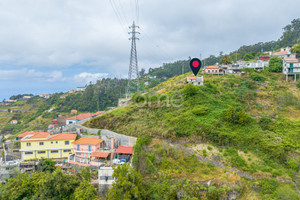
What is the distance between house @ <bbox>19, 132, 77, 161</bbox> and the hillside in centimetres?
389

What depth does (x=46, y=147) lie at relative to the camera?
67.7 feet

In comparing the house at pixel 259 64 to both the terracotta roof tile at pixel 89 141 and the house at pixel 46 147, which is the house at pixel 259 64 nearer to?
the terracotta roof tile at pixel 89 141

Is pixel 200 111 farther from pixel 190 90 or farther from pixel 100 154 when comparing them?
pixel 100 154

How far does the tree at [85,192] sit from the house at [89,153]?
3.55 metres

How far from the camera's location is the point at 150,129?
62.7 ft

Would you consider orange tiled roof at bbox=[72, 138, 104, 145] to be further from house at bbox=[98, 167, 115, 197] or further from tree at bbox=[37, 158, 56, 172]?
house at bbox=[98, 167, 115, 197]

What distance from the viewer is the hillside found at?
14.2 m

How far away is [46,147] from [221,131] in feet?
64.7

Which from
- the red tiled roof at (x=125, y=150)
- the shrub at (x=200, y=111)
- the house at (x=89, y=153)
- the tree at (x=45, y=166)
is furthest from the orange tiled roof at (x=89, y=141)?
the shrub at (x=200, y=111)

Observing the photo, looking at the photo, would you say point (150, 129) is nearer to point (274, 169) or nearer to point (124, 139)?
point (124, 139)

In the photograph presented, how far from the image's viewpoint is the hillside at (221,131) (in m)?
14.2

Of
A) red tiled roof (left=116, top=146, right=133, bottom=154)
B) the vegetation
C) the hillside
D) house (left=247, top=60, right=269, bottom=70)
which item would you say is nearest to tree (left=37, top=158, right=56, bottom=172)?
the vegetation

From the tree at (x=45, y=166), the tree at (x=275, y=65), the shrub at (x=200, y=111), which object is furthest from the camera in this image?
the tree at (x=275, y=65)

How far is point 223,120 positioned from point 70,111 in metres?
45.5
